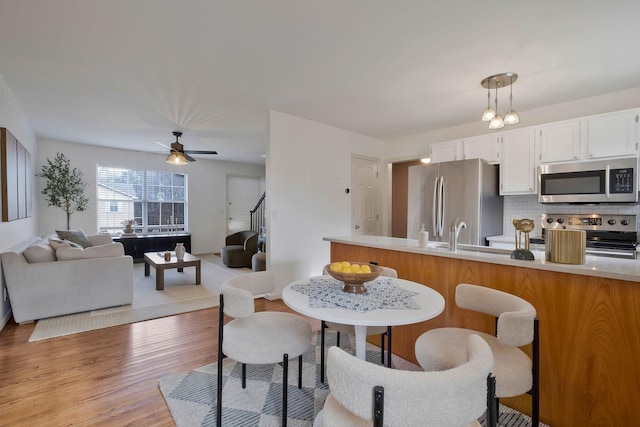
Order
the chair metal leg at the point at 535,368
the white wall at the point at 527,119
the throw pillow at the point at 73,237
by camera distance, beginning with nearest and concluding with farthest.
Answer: the chair metal leg at the point at 535,368 → the white wall at the point at 527,119 → the throw pillow at the point at 73,237

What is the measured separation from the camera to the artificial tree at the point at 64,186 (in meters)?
5.46

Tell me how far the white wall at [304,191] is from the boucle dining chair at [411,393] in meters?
3.15

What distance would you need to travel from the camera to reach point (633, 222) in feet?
9.72

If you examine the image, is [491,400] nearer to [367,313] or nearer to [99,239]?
[367,313]

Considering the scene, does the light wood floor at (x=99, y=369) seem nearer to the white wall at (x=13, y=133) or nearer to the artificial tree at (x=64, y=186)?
the white wall at (x=13, y=133)

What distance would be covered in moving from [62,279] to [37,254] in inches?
14.6

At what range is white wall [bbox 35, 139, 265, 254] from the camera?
5.81 m

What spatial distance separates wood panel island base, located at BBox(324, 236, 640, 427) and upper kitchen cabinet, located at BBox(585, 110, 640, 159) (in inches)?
72.2

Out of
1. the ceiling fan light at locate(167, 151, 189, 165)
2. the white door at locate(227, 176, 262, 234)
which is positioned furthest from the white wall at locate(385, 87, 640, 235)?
the white door at locate(227, 176, 262, 234)

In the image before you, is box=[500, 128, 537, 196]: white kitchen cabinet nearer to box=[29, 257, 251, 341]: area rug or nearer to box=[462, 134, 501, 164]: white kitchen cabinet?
box=[462, 134, 501, 164]: white kitchen cabinet

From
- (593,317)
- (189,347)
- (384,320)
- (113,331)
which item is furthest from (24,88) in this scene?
(593,317)

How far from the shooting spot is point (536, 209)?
145 inches

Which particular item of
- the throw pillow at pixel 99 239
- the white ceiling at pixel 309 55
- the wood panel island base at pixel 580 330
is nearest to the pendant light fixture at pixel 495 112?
the white ceiling at pixel 309 55

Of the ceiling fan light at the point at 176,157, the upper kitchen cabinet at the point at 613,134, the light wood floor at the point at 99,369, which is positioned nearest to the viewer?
the light wood floor at the point at 99,369
